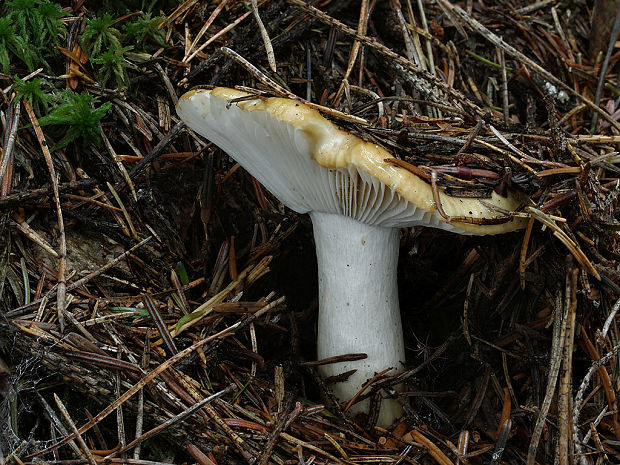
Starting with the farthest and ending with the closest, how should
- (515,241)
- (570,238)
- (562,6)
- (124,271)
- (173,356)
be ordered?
(562,6) → (124,271) → (515,241) → (173,356) → (570,238)

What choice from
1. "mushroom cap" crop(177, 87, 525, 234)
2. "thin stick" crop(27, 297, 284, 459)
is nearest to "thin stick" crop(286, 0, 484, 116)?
"mushroom cap" crop(177, 87, 525, 234)

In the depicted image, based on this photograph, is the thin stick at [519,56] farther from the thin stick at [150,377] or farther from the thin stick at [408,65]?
the thin stick at [150,377]

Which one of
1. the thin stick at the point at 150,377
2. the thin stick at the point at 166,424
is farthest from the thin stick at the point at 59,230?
the thin stick at the point at 166,424

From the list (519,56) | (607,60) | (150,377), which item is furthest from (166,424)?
(607,60)

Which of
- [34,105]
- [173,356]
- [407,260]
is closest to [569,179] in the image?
[407,260]

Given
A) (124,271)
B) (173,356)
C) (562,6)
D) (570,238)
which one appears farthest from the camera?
(562,6)

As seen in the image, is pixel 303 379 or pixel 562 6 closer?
pixel 303 379

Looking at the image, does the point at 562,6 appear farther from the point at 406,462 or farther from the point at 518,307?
the point at 406,462
